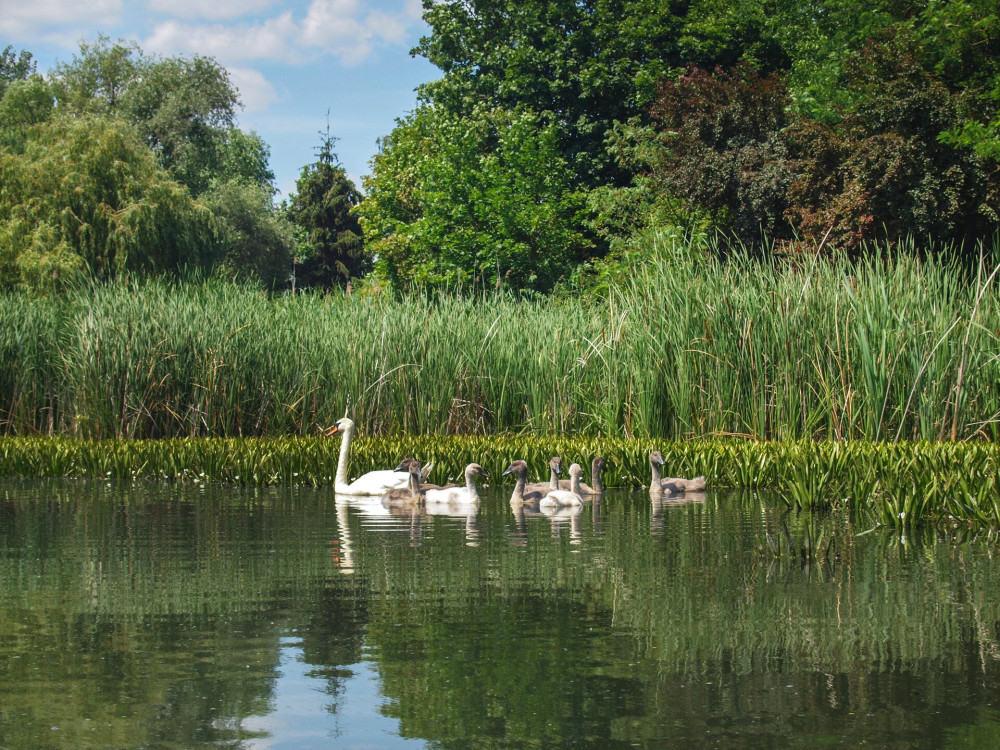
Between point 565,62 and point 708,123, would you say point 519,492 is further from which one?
point 565,62

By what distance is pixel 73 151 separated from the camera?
111 ft

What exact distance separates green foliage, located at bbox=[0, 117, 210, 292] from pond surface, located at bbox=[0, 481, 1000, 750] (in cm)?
2421

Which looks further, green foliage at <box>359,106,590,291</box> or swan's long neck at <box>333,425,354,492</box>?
green foliage at <box>359,106,590,291</box>

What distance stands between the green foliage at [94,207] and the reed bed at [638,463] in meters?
16.4

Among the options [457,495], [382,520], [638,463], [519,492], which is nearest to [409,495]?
[457,495]

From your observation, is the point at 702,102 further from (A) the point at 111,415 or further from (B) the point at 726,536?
(B) the point at 726,536

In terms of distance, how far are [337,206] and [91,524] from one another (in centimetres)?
5824

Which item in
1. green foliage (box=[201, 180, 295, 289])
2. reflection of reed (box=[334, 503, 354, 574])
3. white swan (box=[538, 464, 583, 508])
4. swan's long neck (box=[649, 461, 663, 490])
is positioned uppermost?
green foliage (box=[201, 180, 295, 289])

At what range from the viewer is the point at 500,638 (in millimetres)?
5609

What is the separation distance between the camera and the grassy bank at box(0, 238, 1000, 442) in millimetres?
13156

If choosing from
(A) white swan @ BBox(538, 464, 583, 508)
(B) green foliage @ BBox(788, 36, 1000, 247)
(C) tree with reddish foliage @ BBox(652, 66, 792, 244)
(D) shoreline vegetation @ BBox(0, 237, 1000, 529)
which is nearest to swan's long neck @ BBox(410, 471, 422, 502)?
(A) white swan @ BBox(538, 464, 583, 508)

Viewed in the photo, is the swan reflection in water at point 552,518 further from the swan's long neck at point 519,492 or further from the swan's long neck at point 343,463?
the swan's long neck at point 343,463

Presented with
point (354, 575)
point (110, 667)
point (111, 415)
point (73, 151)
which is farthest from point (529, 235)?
point (110, 667)

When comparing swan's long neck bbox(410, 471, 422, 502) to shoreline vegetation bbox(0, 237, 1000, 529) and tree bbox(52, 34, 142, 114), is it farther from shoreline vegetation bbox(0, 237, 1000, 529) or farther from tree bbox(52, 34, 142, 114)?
tree bbox(52, 34, 142, 114)
